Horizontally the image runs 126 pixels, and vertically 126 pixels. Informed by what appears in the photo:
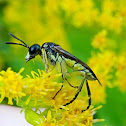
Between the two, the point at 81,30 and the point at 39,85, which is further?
the point at 81,30

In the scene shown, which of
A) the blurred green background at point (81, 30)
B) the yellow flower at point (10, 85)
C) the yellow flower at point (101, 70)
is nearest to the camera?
the yellow flower at point (10, 85)

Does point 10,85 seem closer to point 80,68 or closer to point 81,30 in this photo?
point 80,68

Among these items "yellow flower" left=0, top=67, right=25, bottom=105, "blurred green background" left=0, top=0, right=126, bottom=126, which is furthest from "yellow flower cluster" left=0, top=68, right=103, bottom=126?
"blurred green background" left=0, top=0, right=126, bottom=126

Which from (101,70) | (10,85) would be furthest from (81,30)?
(10,85)

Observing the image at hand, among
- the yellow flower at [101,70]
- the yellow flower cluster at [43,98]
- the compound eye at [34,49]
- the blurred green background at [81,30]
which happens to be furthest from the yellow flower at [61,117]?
the blurred green background at [81,30]

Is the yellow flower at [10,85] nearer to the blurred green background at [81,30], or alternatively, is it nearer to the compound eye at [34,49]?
the compound eye at [34,49]

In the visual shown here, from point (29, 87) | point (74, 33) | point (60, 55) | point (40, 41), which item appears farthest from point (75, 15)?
point (29, 87)

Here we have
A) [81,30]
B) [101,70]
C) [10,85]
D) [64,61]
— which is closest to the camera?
[10,85]
